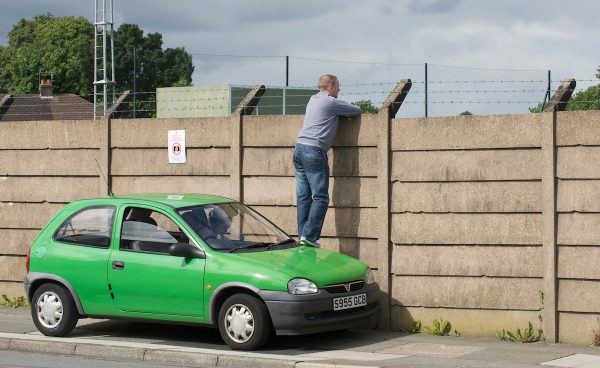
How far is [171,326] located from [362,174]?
2890 millimetres

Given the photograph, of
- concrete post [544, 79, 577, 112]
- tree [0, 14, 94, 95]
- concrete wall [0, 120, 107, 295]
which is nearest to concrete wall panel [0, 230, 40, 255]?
concrete wall [0, 120, 107, 295]

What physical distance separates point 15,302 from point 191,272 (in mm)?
4783

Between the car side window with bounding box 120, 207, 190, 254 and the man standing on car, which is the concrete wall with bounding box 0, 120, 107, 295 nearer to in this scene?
the car side window with bounding box 120, 207, 190, 254

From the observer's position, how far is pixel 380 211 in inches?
508

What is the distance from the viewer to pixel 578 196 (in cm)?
1187

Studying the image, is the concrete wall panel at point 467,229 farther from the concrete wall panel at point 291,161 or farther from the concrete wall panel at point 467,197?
the concrete wall panel at point 291,161

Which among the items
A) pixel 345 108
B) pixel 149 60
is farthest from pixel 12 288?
pixel 149 60

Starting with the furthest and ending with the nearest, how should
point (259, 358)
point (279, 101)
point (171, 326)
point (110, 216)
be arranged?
1. point (279, 101)
2. point (171, 326)
3. point (110, 216)
4. point (259, 358)

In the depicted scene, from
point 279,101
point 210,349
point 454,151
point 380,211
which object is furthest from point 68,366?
point 279,101

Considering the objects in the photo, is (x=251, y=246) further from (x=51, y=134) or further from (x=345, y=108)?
(x=51, y=134)

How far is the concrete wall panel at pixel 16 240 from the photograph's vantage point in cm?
1529

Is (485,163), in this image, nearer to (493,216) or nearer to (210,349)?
(493,216)

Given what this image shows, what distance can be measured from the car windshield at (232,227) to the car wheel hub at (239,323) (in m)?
0.72

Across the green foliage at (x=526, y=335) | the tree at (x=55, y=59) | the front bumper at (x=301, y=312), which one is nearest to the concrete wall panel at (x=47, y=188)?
the front bumper at (x=301, y=312)
